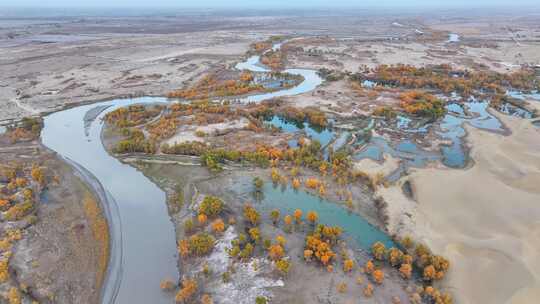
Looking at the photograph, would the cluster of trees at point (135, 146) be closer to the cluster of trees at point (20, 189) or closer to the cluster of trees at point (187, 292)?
the cluster of trees at point (20, 189)

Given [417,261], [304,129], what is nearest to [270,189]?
→ [417,261]

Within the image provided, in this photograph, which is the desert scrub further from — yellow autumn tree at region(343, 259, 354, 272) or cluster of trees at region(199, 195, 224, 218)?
yellow autumn tree at region(343, 259, 354, 272)

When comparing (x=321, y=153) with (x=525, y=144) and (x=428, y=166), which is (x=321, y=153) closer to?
(x=428, y=166)

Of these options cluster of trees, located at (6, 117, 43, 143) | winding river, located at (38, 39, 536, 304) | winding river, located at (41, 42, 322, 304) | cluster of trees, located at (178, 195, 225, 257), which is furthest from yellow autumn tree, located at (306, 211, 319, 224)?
cluster of trees, located at (6, 117, 43, 143)

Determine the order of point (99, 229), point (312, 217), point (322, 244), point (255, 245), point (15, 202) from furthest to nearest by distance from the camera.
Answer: point (15, 202) < point (312, 217) < point (99, 229) < point (255, 245) < point (322, 244)

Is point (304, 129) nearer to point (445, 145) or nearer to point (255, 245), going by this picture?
point (445, 145)
